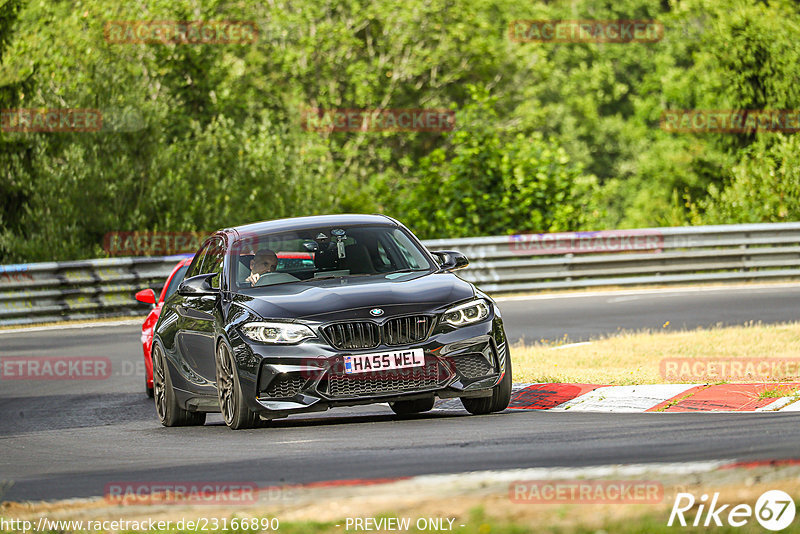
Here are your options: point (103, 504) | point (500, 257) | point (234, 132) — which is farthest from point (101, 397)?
point (234, 132)

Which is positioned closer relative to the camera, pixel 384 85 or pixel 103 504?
pixel 103 504

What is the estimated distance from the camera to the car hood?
30.6 ft

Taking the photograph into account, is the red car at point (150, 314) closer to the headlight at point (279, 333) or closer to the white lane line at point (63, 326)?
the headlight at point (279, 333)

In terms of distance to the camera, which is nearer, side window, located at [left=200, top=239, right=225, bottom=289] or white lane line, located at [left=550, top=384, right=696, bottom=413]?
white lane line, located at [left=550, top=384, right=696, bottom=413]

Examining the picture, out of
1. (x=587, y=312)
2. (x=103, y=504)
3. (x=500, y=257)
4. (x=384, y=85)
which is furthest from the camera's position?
(x=384, y=85)

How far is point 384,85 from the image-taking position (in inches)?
1820

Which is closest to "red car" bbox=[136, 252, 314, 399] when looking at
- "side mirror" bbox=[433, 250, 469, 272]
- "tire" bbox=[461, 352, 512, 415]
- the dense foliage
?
"side mirror" bbox=[433, 250, 469, 272]

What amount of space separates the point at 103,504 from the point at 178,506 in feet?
1.56

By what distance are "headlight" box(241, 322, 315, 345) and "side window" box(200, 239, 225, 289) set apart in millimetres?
1269

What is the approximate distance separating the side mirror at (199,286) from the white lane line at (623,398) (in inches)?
108

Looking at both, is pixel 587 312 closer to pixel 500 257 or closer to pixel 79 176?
pixel 500 257

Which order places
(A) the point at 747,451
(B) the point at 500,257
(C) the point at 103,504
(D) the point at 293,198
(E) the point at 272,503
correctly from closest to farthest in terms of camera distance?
(E) the point at 272,503 < (C) the point at 103,504 < (A) the point at 747,451 < (B) the point at 500,257 < (D) the point at 293,198

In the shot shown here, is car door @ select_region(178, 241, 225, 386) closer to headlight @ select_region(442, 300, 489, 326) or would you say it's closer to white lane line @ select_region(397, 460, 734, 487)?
headlight @ select_region(442, 300, 489, 326)

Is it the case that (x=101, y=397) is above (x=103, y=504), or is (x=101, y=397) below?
below
